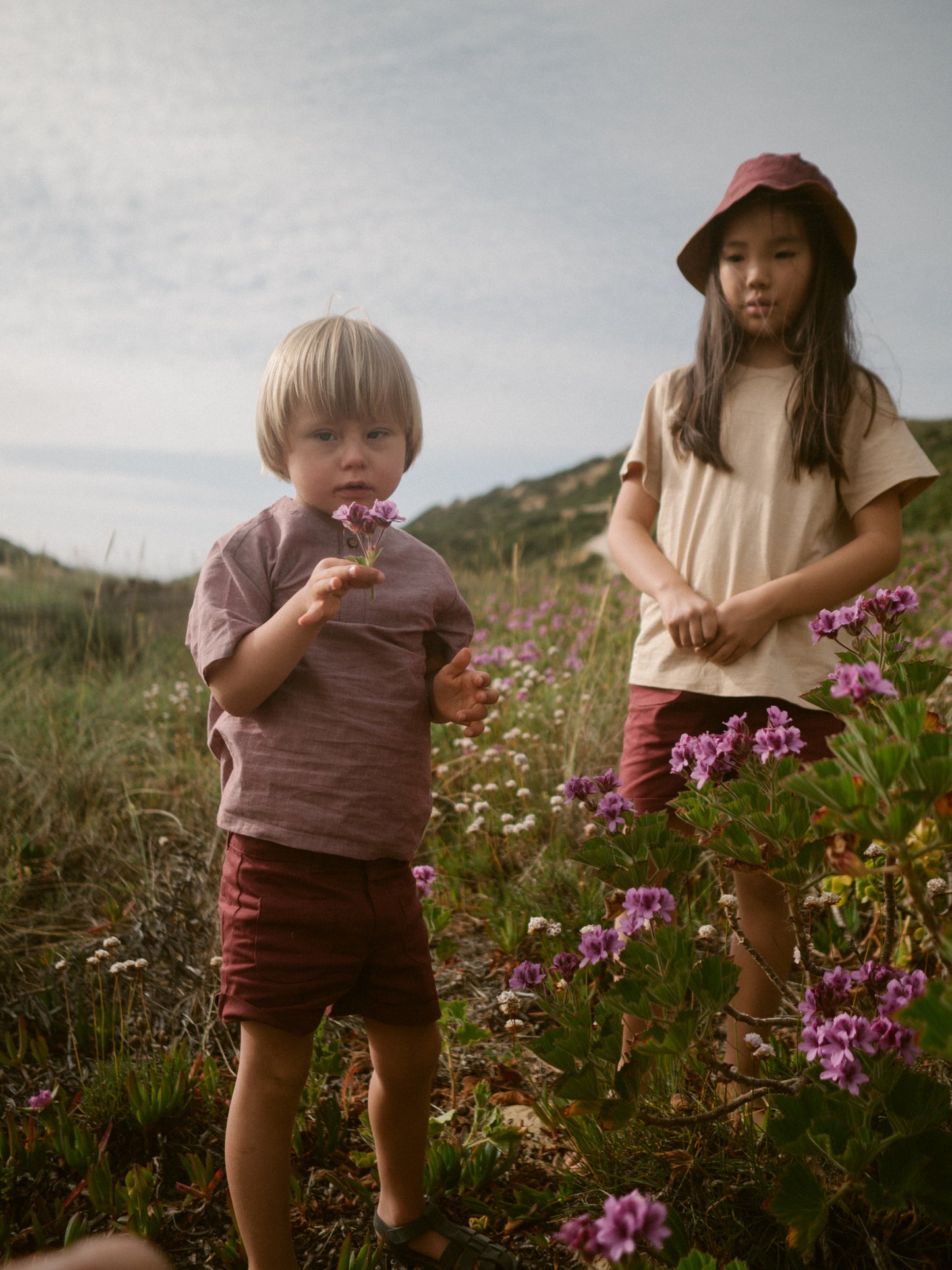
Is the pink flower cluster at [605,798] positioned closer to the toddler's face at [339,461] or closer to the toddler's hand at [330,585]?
the toddler's hand at [330,585]

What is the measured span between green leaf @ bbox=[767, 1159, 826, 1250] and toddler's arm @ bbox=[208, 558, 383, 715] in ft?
3.55

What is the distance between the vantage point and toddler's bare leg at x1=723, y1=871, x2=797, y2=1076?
2.12 m

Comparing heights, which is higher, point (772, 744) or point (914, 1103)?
point (772, 744)

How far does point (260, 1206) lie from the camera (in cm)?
160

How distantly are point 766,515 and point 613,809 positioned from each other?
43.8 inches

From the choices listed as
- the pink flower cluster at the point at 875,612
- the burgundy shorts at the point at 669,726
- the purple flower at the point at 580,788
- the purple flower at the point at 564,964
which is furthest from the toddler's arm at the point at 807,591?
the purple flower at the point at 564,964

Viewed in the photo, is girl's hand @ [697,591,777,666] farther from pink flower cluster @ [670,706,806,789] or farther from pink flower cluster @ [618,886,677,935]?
pink flower cluster @ [618,886,677,935]

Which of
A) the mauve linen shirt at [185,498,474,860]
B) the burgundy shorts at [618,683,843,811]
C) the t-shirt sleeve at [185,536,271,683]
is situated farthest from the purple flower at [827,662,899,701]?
the burgundy shorts at [618,683,843,811]

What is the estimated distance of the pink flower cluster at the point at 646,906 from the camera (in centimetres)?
137

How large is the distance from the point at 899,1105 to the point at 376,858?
0.98 m

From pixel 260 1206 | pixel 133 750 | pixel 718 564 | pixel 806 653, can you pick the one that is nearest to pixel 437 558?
pixel 718 564

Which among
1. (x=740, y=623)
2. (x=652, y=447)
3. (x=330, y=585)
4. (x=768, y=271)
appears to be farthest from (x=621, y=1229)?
(x=768, y=271)

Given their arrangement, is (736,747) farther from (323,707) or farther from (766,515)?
(766,515)

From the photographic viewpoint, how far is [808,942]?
1514 mm
